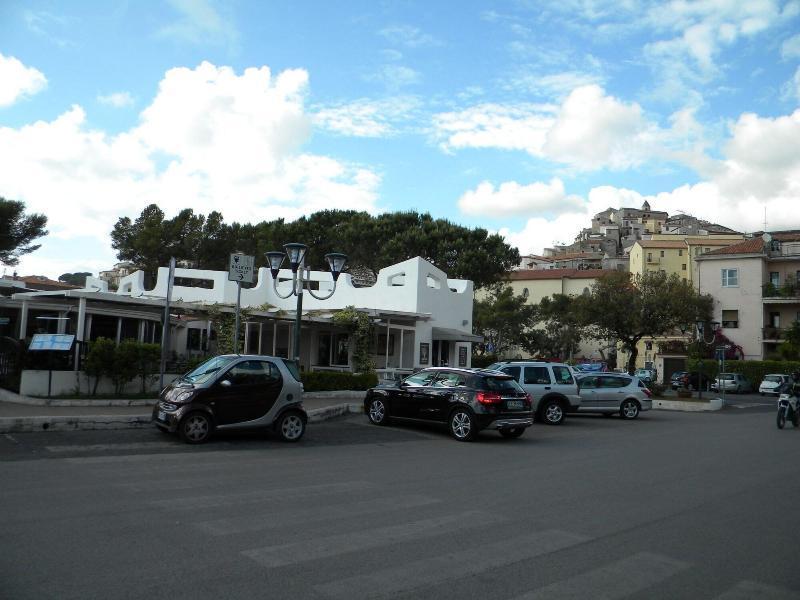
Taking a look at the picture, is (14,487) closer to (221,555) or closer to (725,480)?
(221,555)

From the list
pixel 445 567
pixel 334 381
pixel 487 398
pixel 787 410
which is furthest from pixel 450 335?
pixel 445 567

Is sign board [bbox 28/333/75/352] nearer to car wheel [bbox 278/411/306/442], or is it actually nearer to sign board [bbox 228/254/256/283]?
sign board [bbox 228/254/256/283]

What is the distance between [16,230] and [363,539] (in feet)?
95.8

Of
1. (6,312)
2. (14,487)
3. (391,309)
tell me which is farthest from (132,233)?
(14,487)

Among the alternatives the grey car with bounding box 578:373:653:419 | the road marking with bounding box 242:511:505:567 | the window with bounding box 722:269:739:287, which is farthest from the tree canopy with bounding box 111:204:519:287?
the road marking with bounding box 242:511:505:567

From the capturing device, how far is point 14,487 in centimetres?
810

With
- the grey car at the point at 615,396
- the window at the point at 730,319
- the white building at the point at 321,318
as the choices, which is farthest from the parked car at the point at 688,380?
the grey car at the point at 615,396

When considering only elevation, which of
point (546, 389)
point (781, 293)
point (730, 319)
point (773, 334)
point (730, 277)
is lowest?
point (546, 389)

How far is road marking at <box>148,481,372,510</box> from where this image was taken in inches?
303

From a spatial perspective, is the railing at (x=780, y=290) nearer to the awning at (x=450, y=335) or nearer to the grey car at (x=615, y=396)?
the awning at (x=450, y=335)

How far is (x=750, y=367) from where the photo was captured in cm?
5150

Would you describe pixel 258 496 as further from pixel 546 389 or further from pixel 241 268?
pixel 546 389

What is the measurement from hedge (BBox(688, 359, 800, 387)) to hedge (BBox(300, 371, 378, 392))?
1379 inches

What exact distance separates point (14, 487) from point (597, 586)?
22.0 ft
